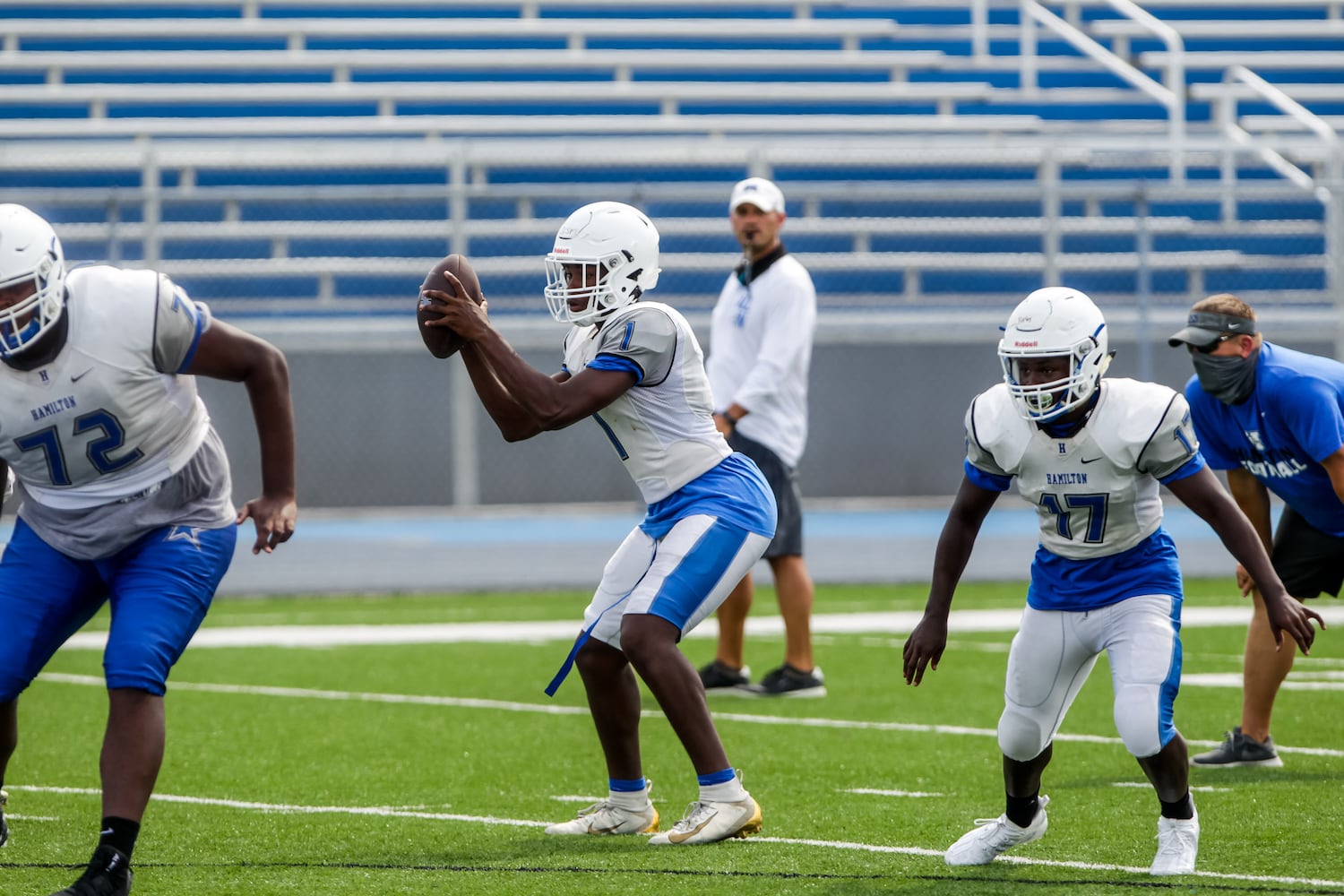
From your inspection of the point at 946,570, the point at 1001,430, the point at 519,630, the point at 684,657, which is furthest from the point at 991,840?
the point at 519,630

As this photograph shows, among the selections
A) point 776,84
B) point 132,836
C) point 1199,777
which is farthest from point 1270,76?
point 132,836

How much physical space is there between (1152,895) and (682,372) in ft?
5.84

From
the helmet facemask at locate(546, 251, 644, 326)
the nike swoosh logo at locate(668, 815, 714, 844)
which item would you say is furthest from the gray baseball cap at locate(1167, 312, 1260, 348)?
the nike swoosh logo at locate(668, 815, 714, 844)

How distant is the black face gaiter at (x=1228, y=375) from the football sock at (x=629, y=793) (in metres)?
2.19

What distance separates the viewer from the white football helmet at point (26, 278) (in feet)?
12.5

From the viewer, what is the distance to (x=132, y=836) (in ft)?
12.5

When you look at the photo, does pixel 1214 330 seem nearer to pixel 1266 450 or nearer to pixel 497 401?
pixel 1266 450

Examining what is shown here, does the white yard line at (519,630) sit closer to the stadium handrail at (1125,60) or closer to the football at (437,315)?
the football at (437,315)

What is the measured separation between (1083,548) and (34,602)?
2564 millimetres

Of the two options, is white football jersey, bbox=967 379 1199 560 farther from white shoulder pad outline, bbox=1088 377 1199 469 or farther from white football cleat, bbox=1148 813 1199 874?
white football cleat, bbox=1148 813 1199 874

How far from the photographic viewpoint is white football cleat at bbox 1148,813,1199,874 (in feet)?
12.8

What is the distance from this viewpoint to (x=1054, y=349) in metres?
3.93

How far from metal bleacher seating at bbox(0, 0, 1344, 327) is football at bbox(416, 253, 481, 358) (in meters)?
7.04

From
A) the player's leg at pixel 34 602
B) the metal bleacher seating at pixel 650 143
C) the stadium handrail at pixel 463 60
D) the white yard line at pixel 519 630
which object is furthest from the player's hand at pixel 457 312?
the stadium handrail at pixel 463 60
